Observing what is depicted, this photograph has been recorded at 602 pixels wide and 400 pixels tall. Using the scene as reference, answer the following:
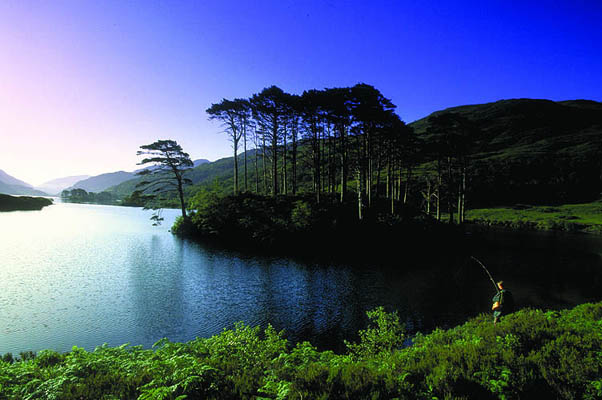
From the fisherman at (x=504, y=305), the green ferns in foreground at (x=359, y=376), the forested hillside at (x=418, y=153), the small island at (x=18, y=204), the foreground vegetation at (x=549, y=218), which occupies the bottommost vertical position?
the foreground vegetation at (x=549, y=218)

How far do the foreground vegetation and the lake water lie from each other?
3227cm

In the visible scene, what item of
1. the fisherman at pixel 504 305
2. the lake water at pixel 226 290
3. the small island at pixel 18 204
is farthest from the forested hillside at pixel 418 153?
the small island at pixel 18 204

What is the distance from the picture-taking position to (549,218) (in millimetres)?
63656

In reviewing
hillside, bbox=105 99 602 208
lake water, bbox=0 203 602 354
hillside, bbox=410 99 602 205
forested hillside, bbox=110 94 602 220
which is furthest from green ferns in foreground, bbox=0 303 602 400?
hillside, bbox=410 99 602 205

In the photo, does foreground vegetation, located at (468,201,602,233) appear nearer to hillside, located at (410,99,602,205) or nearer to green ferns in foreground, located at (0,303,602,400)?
hillside, located at (410,99,602,205)

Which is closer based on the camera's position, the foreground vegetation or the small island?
the foreground vegetation

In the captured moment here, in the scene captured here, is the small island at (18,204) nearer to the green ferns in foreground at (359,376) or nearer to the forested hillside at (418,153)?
the forested hillside at (418,153)

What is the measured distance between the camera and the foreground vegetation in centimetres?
5591

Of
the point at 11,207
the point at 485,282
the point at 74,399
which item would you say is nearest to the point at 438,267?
the point at 485,282

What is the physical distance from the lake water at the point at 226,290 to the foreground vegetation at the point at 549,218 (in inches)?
1271

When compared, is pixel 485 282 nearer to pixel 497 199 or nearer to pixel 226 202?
pixel 226 202

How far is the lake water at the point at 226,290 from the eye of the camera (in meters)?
13.0

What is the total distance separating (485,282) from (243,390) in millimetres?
23361

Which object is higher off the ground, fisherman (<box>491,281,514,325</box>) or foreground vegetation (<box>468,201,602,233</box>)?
fisherman (<box>491,281,514,325</box>)
